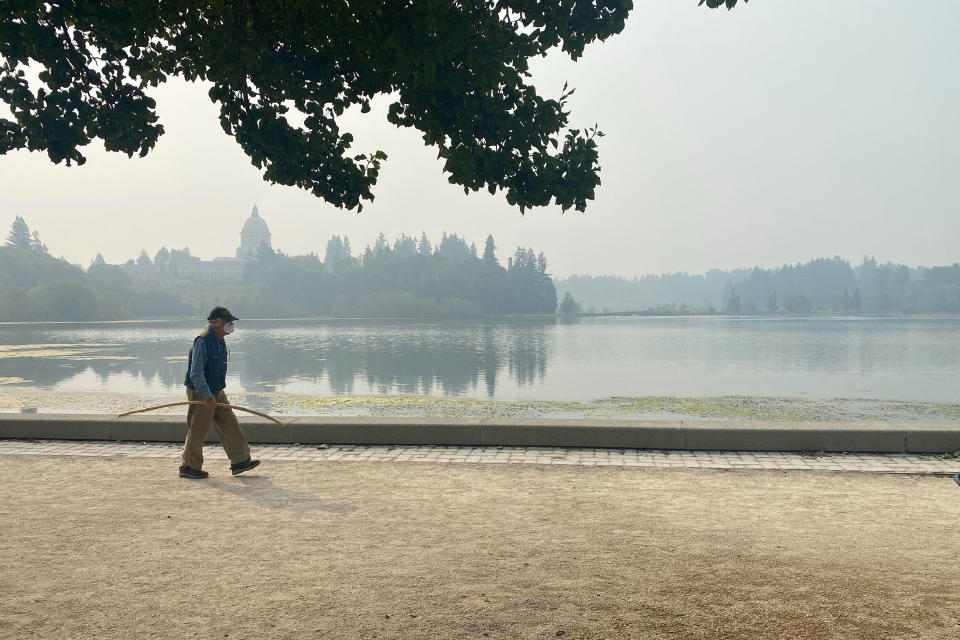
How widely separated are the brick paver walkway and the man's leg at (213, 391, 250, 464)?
2.69 feet

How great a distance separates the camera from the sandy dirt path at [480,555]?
4.86 meters

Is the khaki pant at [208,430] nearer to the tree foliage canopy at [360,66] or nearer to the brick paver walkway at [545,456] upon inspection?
the brick paver walkway at [545,456]

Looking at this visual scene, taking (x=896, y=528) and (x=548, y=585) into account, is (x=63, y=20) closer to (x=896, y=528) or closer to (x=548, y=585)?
(x=548, y=585)

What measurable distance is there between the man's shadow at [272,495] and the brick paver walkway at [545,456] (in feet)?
4.02

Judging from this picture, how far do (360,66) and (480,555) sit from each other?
4.42m

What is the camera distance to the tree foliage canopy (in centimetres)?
701

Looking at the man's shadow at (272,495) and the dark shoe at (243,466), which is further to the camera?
the dark shoe at (243,466)

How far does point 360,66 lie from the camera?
7555mm

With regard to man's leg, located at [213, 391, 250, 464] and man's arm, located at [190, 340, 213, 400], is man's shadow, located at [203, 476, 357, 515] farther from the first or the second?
man's arm, located at [190, 340, 213, 400]

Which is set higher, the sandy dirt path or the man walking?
the man walking

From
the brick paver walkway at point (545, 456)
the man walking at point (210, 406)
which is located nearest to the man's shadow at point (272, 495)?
the man walking at point (210, 406)

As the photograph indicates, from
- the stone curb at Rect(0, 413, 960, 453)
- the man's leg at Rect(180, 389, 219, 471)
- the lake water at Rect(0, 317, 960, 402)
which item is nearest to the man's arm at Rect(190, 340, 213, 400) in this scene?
the man's leg at Rect(180, 389, 219, 471)

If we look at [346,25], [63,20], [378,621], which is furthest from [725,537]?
[63,20]

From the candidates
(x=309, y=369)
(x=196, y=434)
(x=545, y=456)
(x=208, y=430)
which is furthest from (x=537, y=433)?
(x=309, y=369)
